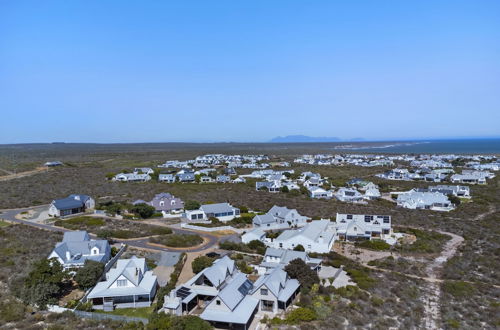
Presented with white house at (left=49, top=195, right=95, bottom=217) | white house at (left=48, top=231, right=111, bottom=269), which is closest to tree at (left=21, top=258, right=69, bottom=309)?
white house at (left=48, top=231, right=111, bottom=269)

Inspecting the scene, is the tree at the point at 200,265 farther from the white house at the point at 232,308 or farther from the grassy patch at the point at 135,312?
the grassy patch at the point at 135,312

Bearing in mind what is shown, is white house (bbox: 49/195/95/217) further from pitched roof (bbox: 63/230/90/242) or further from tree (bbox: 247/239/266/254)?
tree (bbox: 247/239/266/254)

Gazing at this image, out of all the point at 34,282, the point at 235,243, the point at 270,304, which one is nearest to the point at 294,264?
the point at 270,304

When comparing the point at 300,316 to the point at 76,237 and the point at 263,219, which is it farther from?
the point at 263,219

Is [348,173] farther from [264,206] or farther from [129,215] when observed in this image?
[129,215]

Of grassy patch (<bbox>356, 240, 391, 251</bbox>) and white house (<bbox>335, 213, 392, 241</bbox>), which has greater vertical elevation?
white house (<bbox>335, 213, 392, 241</bbox>)
